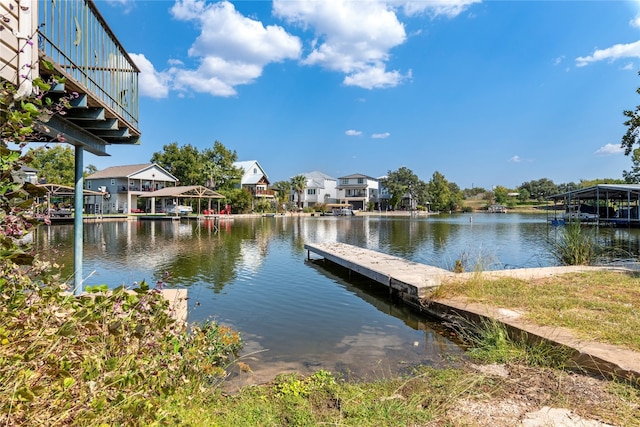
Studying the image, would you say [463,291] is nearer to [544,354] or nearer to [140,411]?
[544,354]

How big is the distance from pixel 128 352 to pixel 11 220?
109cm

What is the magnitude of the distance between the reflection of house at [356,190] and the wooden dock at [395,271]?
57.1 metres

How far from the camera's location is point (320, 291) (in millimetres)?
10047

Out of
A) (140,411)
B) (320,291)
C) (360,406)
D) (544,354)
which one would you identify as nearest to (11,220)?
(140,411)

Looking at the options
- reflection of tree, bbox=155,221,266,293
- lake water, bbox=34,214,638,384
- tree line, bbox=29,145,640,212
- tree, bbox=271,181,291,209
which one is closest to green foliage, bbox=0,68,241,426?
lake water, bbox=34,214,638,384

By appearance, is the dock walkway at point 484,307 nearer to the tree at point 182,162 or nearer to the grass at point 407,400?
the grass at point 407,400

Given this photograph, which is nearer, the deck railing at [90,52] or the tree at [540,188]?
the deck railing at [90,52]

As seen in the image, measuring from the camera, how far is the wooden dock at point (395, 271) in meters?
7.88

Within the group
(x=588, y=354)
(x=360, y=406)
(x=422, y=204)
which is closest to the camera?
(x=360, y=406)

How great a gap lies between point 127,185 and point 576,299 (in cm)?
4937

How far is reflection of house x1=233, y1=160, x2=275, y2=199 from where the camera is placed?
5909cm

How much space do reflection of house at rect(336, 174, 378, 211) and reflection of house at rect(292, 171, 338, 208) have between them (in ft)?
8.82

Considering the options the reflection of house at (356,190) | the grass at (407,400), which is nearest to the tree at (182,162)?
the reflection of house at (356,190)

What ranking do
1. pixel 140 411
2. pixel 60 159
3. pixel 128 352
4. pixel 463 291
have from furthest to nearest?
pixel 60 159, pixel 463 291, pixel 128 352, pixel 140 411
